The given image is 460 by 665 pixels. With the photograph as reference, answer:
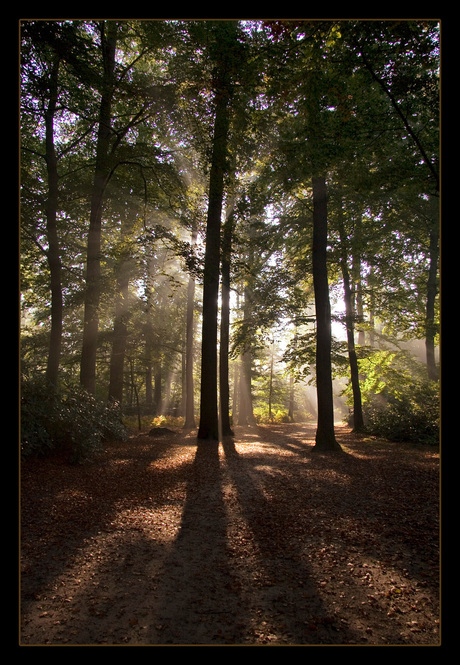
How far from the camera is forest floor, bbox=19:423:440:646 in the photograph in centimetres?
249

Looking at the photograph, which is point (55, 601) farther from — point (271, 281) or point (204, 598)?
point (271, 281)

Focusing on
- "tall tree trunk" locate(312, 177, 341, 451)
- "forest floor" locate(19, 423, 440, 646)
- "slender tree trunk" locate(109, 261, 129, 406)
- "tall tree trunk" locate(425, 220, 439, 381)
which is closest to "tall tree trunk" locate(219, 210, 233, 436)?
"tall tree trunk" locate(312, 177, 341, 451)

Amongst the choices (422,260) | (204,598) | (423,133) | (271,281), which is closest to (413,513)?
(204,598)

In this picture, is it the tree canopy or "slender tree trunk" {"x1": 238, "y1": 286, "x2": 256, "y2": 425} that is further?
"slender tree trunk" {"x1": 238, "y1": 286, "x2": 256, "y2": 425}

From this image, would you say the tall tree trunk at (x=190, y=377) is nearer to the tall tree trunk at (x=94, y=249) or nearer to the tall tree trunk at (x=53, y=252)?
the tall tree trunk at (x=94, y=249)

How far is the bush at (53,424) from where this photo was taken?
7403 millimetres

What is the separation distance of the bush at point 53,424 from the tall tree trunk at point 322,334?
6858 millimetres

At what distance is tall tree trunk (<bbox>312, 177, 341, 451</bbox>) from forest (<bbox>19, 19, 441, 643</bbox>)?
1.9 inches

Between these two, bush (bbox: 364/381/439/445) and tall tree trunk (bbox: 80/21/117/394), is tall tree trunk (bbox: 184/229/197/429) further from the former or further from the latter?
bush (bbox: 364/381/439/445)

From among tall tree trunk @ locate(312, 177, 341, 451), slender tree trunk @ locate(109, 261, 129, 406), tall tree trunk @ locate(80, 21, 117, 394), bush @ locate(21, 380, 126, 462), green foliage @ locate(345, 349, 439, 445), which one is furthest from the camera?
slender tree trunk @ locate(109, 261, 129, 406)

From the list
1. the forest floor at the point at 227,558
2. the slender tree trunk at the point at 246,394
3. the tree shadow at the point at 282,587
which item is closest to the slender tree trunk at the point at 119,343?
the slender tree trunk at the point at 246,394

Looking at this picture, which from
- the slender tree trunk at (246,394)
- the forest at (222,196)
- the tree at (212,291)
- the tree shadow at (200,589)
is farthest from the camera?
the slender tree trunk at (246,394)

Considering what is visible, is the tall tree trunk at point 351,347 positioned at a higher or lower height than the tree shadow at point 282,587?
higher
